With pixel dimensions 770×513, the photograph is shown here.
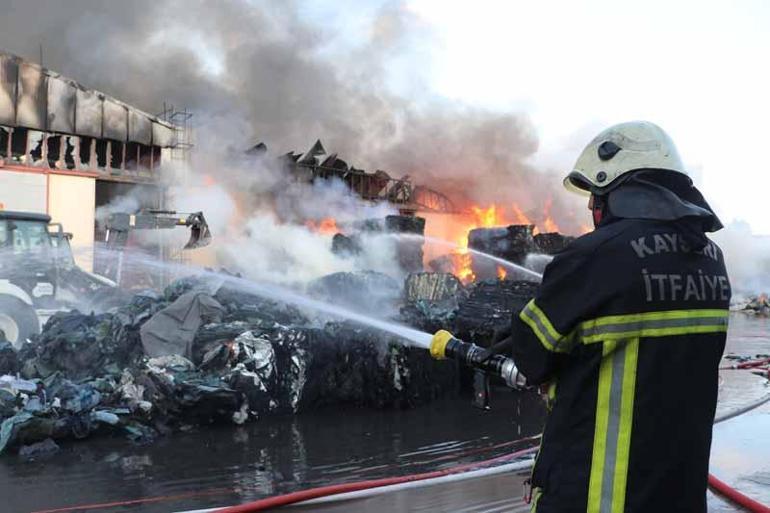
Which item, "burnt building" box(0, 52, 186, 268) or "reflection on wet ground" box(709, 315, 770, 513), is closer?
"reflection on wet ground" box(709, 315, 770, 513)

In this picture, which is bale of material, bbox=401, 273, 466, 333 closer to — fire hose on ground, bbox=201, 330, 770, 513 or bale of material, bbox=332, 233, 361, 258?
fire hose on ground, bbox=201, 330, 770, 513

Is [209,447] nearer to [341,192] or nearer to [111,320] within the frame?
[111,320]

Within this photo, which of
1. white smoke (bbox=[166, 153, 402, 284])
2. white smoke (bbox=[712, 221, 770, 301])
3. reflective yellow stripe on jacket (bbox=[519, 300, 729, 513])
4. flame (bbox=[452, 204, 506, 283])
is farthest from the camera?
white smoke (bbox=[712, 221, 770, 301])

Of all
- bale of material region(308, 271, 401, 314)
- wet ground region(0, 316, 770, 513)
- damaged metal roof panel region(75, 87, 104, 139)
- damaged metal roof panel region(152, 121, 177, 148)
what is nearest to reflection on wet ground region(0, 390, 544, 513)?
wet ground region(0, 316, 770, 513)

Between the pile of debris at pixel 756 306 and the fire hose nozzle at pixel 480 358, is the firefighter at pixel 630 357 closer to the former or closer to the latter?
the fire hose nozzle at pixel 480 358

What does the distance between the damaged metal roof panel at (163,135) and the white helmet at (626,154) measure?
2061 cm

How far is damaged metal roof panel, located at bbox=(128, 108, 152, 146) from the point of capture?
65.7ft

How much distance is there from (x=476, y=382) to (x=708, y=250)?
89cm

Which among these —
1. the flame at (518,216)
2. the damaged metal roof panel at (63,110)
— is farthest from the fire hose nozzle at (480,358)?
the flame at (518,216)

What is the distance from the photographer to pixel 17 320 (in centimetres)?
777

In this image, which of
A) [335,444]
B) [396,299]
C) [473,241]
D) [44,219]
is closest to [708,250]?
[335,444]

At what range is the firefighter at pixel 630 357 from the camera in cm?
144

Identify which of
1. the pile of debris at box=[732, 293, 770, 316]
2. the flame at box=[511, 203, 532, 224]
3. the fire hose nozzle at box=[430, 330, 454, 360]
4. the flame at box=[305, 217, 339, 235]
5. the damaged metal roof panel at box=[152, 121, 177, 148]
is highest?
the damaged metal roof panel at box=[152, 121, 177, 148]

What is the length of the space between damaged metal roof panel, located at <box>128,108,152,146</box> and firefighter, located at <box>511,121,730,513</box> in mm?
20409
